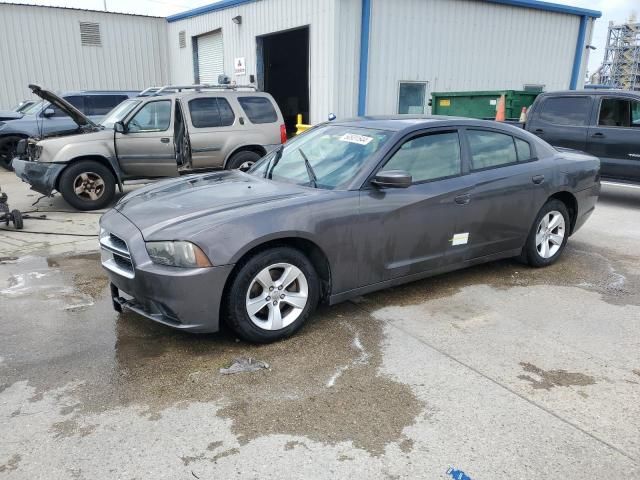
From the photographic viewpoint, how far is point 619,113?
28.3 ft

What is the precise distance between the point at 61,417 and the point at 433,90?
13506mm

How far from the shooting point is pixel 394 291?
4.76 metres

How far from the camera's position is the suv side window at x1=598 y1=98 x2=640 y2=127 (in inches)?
331

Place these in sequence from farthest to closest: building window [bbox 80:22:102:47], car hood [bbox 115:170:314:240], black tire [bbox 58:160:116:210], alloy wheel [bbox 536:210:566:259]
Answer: building window [bbox 80:22:102:47] → black tire [bbox 58:160:116:210] → alloy wheel [bbox 536:210:566:259] → car hood [bbox 115:170:314:240]

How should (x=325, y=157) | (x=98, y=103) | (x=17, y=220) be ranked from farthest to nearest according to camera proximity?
(x=98, y=103)
(x=17, y=220)
(x=325, y=157)

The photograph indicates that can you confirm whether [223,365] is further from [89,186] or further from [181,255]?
[89,186]

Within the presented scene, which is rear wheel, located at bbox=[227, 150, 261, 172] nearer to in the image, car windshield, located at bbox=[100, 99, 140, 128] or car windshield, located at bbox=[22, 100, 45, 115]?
car windshield, located at bbox=[100, 99, 140, 128]

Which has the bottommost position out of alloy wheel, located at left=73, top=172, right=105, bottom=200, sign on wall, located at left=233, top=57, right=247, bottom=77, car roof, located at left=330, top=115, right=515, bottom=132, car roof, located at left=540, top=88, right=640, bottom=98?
alloy wheel, located at left=73, top=172, right=105, bottom=200

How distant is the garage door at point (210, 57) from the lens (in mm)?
17219

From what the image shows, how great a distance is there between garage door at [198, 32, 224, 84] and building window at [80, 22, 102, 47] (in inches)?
143

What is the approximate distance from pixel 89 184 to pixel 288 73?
13.6 meters

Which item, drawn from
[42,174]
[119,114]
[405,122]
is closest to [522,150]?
[405,122]

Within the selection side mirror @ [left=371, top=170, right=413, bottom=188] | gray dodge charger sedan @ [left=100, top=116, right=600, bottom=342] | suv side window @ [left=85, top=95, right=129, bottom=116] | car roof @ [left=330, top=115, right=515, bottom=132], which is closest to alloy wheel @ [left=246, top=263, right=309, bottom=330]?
gray dodge charger sedan @ [left=100, top=116, right=600, bottom=342]

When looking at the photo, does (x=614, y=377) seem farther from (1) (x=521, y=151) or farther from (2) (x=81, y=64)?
(2) (x=81, y=64)
